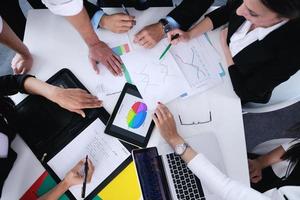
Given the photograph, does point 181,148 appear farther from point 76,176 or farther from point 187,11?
point 187,11

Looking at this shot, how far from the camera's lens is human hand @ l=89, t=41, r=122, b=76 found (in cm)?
114

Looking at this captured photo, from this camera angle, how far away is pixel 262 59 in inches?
42.5

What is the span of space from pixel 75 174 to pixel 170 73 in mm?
488

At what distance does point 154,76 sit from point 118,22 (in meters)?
0.26

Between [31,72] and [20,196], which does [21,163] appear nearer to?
[20,196]

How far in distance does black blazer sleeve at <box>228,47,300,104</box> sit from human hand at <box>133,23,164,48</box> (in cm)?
30

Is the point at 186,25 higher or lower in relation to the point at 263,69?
higher

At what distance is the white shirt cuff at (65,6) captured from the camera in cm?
95

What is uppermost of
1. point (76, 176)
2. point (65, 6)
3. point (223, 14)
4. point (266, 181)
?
point (65, 6)

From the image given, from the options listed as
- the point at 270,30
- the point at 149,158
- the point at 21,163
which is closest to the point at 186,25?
the point at 270,30

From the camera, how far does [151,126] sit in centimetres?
108

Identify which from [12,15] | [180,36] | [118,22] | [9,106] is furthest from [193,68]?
[12,15]

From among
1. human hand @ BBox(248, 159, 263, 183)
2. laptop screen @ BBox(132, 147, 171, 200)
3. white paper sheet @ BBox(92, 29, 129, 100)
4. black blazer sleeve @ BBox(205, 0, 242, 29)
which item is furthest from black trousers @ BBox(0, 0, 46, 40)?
human hand @ BBox(248, 159, 263, 183)

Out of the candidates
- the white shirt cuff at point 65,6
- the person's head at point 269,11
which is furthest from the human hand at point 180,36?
the white shirt cuff at point 65,6
